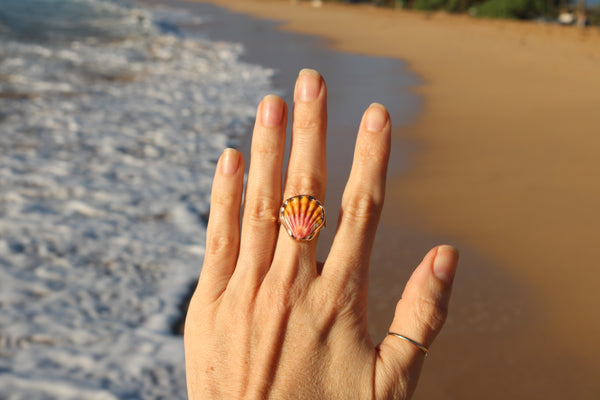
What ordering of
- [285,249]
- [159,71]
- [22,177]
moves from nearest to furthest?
1. [285,249]
2. [22,177]
3. [159,71]

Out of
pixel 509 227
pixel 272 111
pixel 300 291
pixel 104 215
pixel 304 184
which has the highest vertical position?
pixel 272 111

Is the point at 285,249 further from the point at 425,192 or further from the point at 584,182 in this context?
the point at 584,182

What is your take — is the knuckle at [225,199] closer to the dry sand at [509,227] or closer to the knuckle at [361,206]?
the knuckle at [361,206]

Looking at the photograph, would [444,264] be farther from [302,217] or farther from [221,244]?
[221,244]

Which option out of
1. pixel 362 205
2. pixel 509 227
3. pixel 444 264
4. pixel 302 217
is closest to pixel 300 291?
pixel 302 217

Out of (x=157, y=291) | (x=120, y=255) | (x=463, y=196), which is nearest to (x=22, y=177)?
(x=120, y=255)
